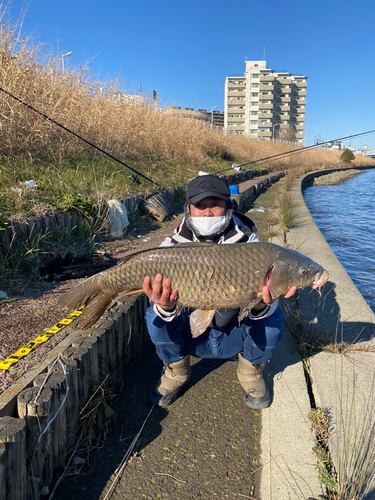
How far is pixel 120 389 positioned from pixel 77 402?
24.5 inches

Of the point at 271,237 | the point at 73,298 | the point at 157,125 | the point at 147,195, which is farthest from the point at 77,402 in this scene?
the point at 157,125

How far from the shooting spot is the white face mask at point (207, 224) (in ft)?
8.38

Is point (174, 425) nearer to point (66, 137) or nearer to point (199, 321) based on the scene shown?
point (199, 321)

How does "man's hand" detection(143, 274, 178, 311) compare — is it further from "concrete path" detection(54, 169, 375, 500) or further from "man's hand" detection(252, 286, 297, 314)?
"concrete path" detection(54, 169, 375, 500)

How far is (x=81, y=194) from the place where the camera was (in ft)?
18.4

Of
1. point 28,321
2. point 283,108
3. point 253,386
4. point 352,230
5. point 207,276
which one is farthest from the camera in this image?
point 283,108

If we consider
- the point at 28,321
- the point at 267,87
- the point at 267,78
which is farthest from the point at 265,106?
the point at 28,321

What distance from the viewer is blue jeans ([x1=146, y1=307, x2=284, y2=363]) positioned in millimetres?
2492

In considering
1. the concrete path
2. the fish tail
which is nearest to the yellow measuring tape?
the fish tail

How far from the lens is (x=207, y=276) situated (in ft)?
7.09

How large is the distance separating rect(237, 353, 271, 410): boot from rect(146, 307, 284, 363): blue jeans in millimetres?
54

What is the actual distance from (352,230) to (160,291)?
9.91 meters

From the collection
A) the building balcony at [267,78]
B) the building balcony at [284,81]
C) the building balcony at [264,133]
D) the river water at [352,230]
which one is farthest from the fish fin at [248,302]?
the building balcony at [284,81]

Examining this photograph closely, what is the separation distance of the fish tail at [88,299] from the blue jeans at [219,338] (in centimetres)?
37
